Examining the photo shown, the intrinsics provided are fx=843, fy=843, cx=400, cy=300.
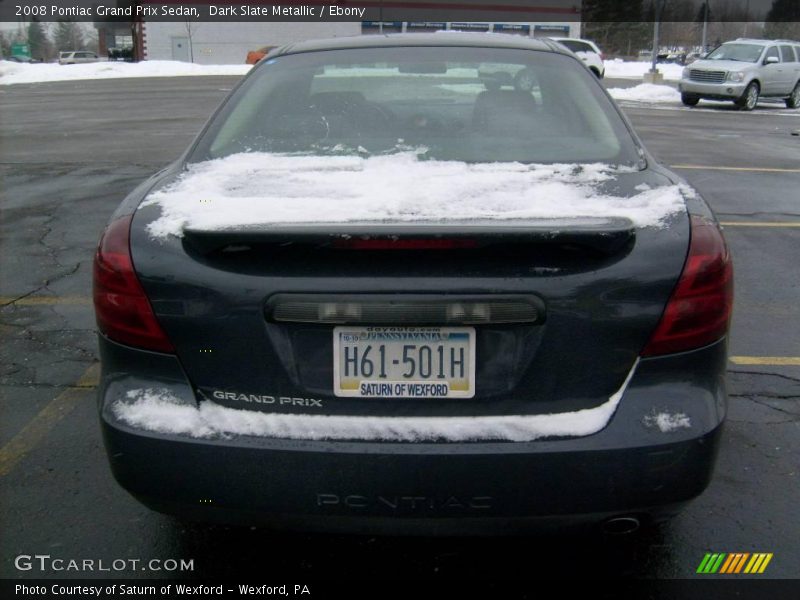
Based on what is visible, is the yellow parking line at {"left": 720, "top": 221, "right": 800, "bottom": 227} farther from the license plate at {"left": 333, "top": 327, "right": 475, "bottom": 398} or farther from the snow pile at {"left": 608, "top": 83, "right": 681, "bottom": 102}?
the snow pile at {"left": 608, "top": 83, "right": 681, "bottom": 102}

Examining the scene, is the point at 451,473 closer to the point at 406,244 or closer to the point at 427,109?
the point at 406,244

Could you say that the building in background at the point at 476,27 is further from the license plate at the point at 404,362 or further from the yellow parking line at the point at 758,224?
the license plate at the point at 404,362

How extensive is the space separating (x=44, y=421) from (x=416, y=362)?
→ 232 centimetres

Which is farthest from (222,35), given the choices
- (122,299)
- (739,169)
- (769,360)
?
(122,299)

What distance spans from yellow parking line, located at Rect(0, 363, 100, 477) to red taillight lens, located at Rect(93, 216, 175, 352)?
1.37 meters

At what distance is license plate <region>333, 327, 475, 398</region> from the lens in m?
2.18

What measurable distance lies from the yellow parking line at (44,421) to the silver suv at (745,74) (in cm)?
2143

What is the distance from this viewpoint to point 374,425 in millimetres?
2199

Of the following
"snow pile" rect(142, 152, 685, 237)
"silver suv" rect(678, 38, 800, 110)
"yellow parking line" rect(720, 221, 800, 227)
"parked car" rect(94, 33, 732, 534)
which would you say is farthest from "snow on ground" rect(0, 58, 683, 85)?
"parked car" rect(94, 33, 732, 534)

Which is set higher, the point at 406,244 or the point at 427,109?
the point at 427,109

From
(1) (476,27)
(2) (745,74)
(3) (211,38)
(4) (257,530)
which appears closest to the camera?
(4) (257,530)

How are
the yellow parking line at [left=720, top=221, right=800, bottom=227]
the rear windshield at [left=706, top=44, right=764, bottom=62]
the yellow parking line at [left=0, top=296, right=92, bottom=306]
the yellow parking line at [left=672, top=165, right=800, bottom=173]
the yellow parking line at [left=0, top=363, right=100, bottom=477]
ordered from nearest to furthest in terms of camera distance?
the yellow parking line at [left=0, top=363, right=100, bottom=477], the yellow parking line at [left=0, top=296, right=92, bottom=306], the yellow parking line at [left=720, top=221, right=800, bottom=227], the yellow parking line at [left=672, top=165, right=800, bottom=173], the rear windshield at [left=706, top=44, right=764, bottom=62]

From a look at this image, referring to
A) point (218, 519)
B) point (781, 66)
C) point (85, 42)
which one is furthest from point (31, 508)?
point (85, 42)

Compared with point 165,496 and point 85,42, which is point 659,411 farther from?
point 85,42
